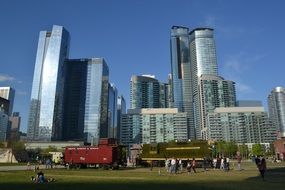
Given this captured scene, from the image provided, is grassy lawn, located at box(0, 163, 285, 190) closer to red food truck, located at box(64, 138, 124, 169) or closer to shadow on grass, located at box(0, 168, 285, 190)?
shadow on grass, located at box(0, 168, 285, 190)

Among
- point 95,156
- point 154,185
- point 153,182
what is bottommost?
point 154,185

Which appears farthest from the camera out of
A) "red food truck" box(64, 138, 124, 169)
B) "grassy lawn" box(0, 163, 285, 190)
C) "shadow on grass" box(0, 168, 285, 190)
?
"red food truck" box(64, 138, 124, 169)

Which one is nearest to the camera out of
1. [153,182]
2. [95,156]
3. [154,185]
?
[154,185]

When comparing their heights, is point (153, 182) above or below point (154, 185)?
above

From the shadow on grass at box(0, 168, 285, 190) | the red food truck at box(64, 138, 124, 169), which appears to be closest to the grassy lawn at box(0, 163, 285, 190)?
the shadow on grass at box(0, 168, 285, 190)

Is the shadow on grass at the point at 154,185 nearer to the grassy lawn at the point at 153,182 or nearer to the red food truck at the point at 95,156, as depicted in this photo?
the grassy lawn at the point at 153,182

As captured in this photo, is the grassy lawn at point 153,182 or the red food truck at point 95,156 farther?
the red food truck at point 95,156

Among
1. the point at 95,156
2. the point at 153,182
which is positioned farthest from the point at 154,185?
the point at 95,156

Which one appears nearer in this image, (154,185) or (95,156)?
(154,185)

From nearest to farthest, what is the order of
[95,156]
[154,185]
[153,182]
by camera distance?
[154,185], [153,182], [95,156]

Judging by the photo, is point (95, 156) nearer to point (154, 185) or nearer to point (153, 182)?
point (153, 182)

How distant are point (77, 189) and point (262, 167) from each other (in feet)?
63.4

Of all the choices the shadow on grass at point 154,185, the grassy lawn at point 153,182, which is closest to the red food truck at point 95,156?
the grassy lawn at point 153,182

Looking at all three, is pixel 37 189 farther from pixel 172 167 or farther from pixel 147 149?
pixel 147 149
